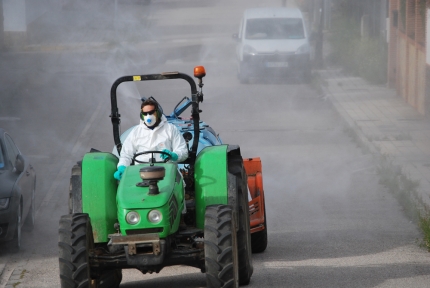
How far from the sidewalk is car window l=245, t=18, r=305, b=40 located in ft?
5.36

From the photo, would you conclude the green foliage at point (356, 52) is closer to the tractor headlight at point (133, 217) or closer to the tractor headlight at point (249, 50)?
the tractor headlight at point (249, 50)

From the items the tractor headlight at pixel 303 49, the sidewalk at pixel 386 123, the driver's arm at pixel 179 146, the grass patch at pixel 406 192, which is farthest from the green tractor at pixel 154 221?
the tractor headlight at pixel 303 49

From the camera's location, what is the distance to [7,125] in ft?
68.2

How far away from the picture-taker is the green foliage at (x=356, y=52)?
88.4 ft

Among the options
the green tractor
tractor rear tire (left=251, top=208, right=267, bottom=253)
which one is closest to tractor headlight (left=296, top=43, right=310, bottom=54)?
tractor rear tire (left=251, top=208, right=267, bottom=253)

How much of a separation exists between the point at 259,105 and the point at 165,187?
643 inches

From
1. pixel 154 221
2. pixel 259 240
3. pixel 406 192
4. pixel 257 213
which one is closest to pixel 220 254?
pixel 154 221

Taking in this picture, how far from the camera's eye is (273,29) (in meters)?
28.3

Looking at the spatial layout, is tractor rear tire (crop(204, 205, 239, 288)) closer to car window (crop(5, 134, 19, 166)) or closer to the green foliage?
car window (crop(5, 134, 19, 166))

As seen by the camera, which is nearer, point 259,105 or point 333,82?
point 259,105

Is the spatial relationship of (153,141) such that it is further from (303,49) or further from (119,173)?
(303,49)

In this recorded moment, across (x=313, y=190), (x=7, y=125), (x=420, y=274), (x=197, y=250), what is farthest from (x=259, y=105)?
(x=197, y=250)

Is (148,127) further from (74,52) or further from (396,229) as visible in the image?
(74,52)

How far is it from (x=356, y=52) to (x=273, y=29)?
276 centimetres
